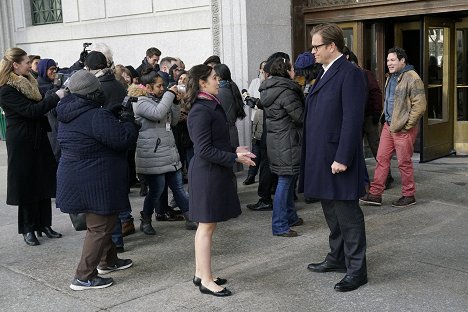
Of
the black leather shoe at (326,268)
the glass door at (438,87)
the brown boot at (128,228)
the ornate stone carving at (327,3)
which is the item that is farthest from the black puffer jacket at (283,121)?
the ornate stone carving at (327,3)

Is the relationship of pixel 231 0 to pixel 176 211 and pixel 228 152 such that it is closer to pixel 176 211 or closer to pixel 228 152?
pixel 176 211

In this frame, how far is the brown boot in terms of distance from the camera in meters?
6.47

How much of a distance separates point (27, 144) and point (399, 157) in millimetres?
4096

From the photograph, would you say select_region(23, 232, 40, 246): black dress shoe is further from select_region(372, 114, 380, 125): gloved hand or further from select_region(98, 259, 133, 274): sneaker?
select_region(372, 114, 380, 125): gloved hand

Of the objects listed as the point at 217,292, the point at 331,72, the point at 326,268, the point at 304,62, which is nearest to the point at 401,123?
the point at 304,62

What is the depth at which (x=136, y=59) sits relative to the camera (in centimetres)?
1179

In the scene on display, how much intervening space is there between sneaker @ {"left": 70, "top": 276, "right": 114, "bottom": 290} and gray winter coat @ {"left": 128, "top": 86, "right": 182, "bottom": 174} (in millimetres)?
1500

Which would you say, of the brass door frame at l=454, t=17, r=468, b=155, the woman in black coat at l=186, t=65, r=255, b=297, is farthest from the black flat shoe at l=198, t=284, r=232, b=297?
the brass door frame at l=454, t=17, r=468, b=155

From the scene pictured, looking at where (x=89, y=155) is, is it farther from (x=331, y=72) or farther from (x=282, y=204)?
(x=282, y=204)

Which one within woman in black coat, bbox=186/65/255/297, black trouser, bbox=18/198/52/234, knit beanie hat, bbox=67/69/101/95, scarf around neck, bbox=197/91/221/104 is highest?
knit beanie hat, bbox=67/69/101/95

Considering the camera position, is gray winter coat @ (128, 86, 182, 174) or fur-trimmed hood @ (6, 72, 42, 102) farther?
gray winter coat @ (128, 86, 182, 174)

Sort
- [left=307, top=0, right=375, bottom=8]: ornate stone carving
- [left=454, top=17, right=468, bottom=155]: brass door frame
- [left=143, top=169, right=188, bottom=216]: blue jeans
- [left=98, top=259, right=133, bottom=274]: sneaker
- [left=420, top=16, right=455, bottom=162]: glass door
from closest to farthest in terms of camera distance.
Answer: [left=98, top=259, right=133, bottom=274]: sneaker
[left=143, top=169, right=188, bottom=216]: blue jeans
[left=420, top=16, right=455, bottom=162]: glass door
[left=307, top=0, right=375, bottom=8]: ornate stone carving
[left=454, top=17, right=468, bottom=155]: brass door frame

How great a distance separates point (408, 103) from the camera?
7.24m

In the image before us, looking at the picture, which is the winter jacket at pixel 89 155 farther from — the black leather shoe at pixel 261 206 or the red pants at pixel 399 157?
the red pants at pixel 399 157
